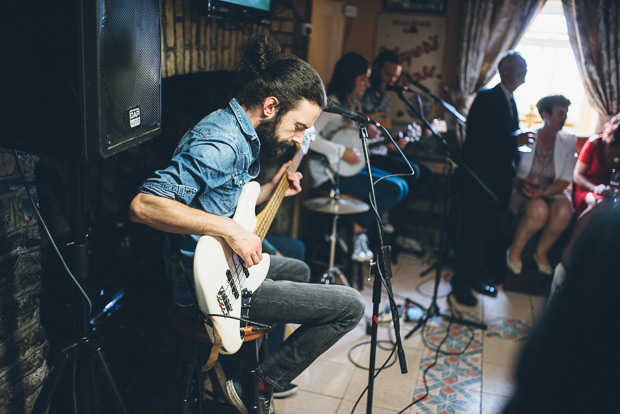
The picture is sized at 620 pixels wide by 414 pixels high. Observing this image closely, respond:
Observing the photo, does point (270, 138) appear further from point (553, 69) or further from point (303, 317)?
point (553, 69)

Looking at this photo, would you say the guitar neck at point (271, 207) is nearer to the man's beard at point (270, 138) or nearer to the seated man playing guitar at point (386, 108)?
the man's beard at point (270, 138)

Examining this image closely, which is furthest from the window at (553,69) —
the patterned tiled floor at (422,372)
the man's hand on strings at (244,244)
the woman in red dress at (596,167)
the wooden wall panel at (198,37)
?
the man's hand on strings at (244,244)

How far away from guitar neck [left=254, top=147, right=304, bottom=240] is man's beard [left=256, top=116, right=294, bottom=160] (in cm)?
20

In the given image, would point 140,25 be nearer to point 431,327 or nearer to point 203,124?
point 203,124

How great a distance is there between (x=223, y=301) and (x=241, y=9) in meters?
1.65

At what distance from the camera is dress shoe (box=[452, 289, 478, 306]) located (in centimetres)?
347

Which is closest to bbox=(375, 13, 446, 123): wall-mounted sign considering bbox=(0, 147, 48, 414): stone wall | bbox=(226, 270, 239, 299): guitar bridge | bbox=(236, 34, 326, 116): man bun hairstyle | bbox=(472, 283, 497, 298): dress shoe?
bbox=(472, 283, 497, 298): dress shoe

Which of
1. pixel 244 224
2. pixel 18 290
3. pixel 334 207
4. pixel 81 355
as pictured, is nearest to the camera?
pixel 81 355

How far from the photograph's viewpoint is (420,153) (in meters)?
4.77

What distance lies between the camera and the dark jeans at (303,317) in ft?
5.99

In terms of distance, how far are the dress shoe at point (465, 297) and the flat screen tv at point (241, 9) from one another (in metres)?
2.11

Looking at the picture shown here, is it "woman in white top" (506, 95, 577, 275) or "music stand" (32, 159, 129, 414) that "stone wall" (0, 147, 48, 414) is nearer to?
"music stand" (32, 159, 129, 414)

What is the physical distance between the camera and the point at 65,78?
1178 mm

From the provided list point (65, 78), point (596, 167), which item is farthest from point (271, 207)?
point (596, 167)
